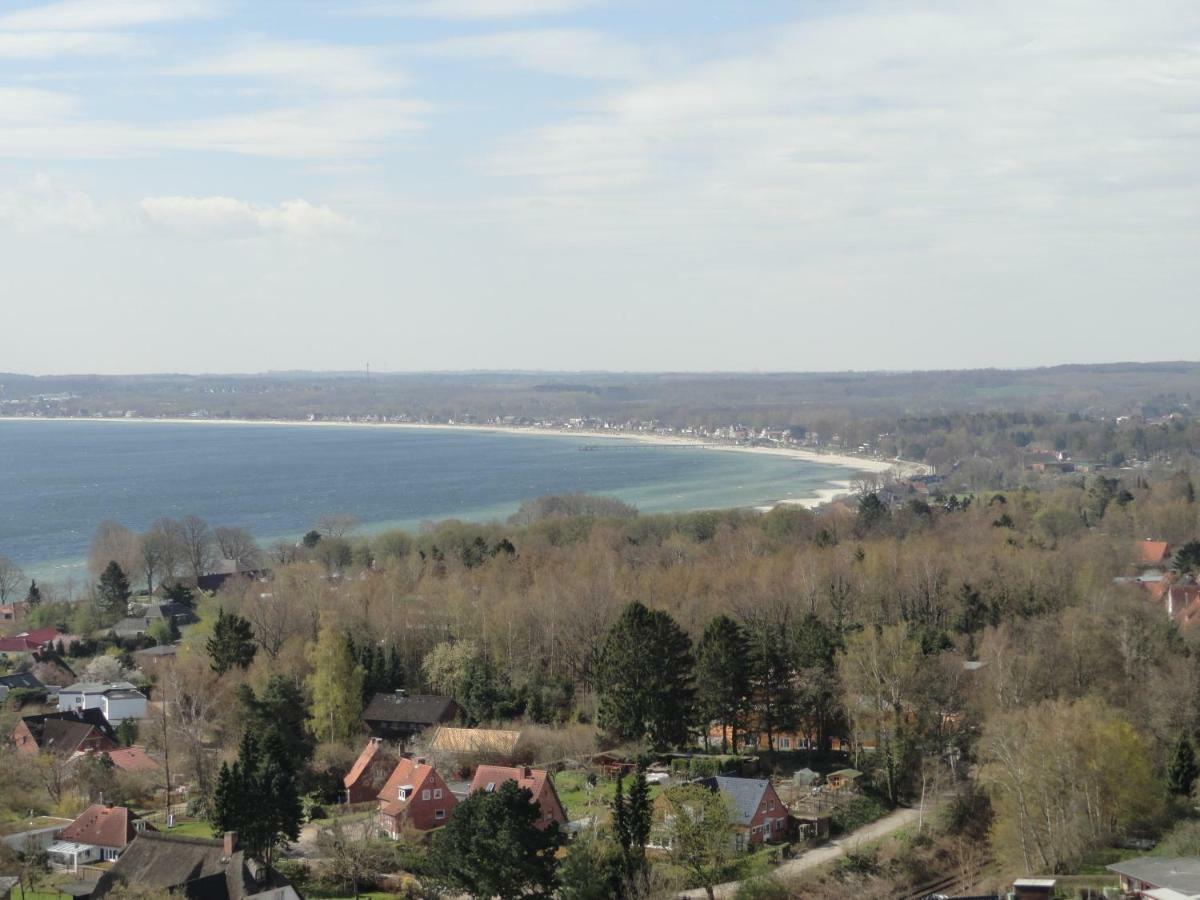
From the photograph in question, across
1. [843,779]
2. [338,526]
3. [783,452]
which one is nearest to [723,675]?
[843,779]

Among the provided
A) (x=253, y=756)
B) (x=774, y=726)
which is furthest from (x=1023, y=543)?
(x=253, y=756)

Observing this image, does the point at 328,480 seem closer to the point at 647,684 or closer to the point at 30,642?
the point at 30,642

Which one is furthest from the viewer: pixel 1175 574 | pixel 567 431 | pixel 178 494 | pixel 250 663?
pixel 567 431

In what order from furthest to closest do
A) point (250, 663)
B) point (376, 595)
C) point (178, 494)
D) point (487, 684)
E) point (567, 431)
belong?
1. point (567, 431)
2. point (178, 494)
3. point (376, 595)
4. point (250, 663)
5. point (487, 684)

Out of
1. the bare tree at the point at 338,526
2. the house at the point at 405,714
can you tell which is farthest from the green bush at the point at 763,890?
the bare tree at the point at 338,526

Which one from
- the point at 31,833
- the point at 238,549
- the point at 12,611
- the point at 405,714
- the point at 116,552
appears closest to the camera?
the point at 31,833

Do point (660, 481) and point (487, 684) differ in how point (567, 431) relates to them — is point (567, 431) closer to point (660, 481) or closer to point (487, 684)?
point (660, 481)

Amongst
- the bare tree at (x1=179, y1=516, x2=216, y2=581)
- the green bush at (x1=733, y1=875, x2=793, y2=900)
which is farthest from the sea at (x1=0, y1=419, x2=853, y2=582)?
the green bush at (x1=733, y1=875, x2=793, y2=900)
